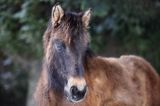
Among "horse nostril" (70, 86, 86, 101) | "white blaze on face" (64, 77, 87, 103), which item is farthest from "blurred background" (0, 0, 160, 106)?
"horse nostril" (70, 86, 86, 101)

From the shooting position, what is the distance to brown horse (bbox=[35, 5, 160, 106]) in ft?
21.0

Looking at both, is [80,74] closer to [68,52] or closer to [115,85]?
[68,52]

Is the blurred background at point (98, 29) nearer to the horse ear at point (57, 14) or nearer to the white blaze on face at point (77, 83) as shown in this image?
the horse ear at point (57, 14)

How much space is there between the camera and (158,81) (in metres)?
8.34

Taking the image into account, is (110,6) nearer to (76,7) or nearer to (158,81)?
(76,7)

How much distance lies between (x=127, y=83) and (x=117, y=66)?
0.87ft

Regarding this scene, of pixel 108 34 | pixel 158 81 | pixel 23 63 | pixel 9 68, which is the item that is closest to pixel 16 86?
pixel 9 68

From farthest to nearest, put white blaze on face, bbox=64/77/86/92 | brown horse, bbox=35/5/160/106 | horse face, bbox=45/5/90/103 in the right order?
brown horse, bbox=35/5/160/106 → horse face, bbox=45/5/90/103 → white blaze on face, bbox=64/77/86/92

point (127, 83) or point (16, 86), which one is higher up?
point (127, 83)

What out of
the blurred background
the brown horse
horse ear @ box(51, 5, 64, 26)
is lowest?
the blurred background

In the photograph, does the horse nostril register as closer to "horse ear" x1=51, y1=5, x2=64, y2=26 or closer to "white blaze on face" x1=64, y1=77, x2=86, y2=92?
"white blaze on face" x1=64, y1=77, x2=86, y2=92

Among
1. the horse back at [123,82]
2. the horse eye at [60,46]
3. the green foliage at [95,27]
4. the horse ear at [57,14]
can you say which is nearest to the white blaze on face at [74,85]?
the horse eye at [60,46]

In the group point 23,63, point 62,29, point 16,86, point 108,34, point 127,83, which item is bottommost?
point 16,86

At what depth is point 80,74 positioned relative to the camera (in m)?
6.34
